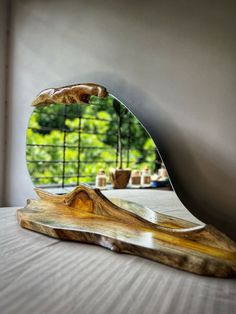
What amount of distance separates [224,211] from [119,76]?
1.98ft

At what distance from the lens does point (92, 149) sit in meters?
1.15

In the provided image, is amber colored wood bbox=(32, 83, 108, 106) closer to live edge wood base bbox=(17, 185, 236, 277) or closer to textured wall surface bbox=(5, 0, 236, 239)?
textured wall surface bbox=(5, 0, 236, 239)

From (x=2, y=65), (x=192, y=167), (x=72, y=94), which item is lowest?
(x=192, y=167)

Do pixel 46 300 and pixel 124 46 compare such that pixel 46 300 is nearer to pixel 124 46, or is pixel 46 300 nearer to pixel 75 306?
pixel 75 306

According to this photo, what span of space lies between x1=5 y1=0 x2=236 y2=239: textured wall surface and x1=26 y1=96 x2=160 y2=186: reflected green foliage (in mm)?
57

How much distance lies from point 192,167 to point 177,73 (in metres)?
0.30

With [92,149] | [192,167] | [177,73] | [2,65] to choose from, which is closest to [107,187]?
[92,149]

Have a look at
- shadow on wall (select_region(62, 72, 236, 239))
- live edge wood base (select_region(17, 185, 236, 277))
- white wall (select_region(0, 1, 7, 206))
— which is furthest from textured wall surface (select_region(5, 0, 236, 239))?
white wall (select_region(0, 1, 7, 206))

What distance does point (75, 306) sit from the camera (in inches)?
22.4

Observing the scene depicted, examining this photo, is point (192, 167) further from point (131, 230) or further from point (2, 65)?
point (2, 65)

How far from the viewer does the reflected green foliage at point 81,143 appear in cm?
99

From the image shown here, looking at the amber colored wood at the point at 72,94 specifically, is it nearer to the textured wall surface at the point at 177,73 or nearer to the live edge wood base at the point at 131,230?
the textured wall surface at the point at 177,73

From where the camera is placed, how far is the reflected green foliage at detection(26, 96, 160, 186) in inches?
39.1

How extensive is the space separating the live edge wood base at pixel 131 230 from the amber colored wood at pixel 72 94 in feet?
1.09
